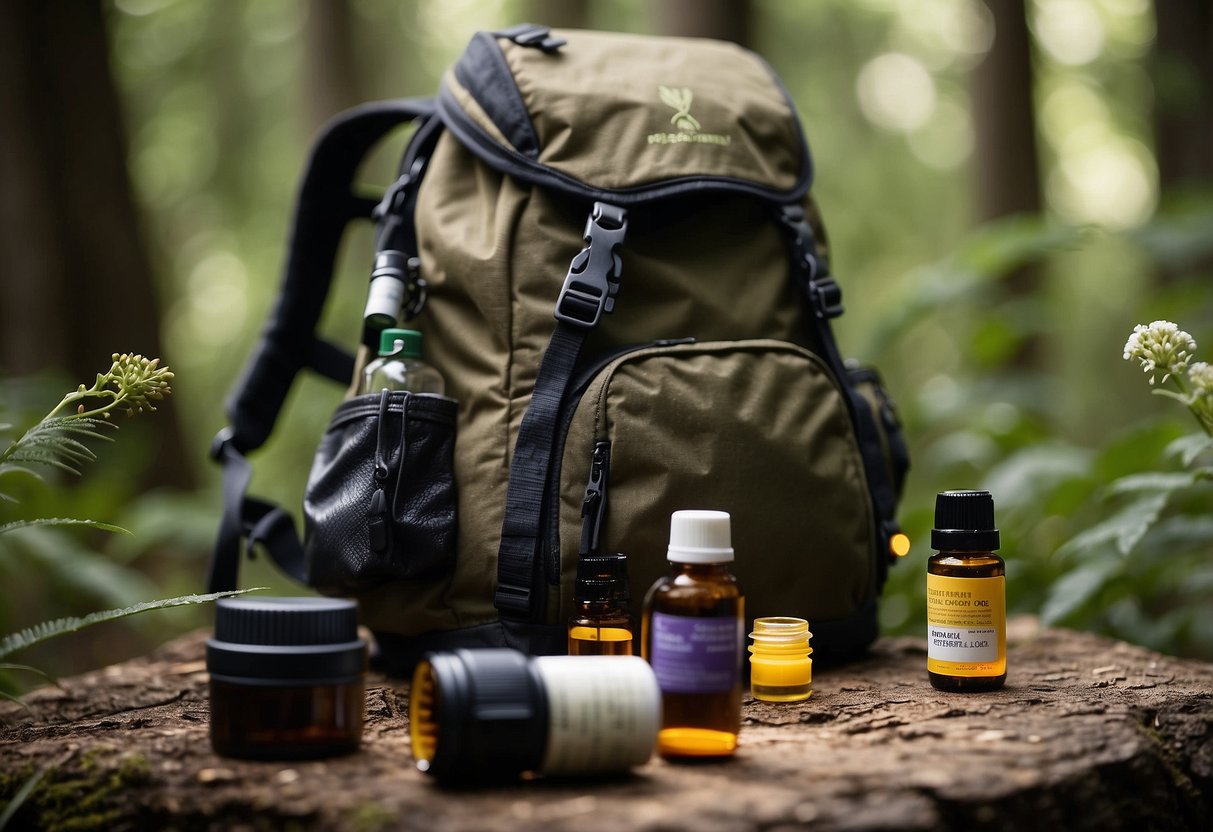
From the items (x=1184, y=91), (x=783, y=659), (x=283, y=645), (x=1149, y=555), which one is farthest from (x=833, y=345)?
(x=1184, y=91)

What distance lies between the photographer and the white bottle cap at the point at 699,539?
4.22 ft

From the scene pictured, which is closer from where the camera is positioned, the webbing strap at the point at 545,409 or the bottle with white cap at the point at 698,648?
the bottle with white cap at the point at 698,648

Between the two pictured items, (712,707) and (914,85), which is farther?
(914,85)

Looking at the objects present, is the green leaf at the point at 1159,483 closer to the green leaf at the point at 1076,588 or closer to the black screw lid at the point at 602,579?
the green leaf at the point at 1076,588

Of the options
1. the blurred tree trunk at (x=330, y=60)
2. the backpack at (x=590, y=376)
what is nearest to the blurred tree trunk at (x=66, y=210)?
the blurred tree trunk at (x=330, y=60)

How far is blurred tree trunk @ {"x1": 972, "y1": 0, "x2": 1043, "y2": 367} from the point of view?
4.31 metres

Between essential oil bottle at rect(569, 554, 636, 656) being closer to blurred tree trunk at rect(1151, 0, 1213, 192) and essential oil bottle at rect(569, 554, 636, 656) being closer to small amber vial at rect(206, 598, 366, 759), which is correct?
small amber vial at rect(206, 598, 366, 759)

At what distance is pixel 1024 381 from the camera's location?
3.85 m

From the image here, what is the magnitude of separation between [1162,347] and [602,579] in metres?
0.91

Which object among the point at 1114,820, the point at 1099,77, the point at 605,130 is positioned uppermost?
the point at 1099,77

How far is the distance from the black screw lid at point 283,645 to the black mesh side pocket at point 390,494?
39 cm

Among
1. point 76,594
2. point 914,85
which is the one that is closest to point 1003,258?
point 76,594

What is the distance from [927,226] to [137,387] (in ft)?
22.4

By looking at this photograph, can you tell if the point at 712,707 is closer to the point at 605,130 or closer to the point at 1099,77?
the point at 605,130
